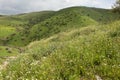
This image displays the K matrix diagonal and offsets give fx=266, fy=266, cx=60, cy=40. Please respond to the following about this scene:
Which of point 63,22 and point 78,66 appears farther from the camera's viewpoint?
point 63,22

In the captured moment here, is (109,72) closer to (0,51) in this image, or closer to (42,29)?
(0,51)

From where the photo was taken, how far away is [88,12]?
128 metres

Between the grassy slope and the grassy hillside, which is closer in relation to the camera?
the grassy slope

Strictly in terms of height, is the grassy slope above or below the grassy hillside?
above

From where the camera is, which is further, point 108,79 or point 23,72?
point 23,72

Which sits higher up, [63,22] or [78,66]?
[78,66]

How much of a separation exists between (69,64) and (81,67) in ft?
2.22

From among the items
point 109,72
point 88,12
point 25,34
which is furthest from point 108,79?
A: point 25,34

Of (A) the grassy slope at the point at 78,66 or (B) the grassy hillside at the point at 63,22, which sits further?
(B) the grassy hillside at the point at 63,22

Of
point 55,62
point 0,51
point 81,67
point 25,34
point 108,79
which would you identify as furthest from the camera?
point 25,34

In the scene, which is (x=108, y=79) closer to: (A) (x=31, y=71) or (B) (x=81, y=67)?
(B) (x=81, y=67)

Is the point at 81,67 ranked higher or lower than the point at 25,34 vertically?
higher

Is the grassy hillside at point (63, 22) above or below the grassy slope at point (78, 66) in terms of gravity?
below

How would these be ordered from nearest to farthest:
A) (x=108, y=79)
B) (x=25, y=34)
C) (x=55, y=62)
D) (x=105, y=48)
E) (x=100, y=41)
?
(x=108, y=79) < (x=55, y=62) < (x=105, y=48) < (x=100, y=41) < (x=25, y=34)
